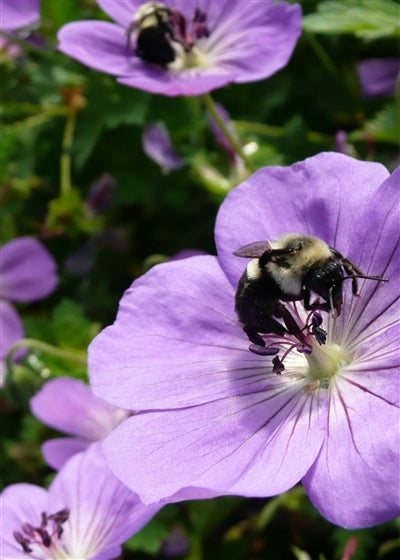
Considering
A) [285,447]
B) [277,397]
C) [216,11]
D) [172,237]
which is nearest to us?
[285,447]

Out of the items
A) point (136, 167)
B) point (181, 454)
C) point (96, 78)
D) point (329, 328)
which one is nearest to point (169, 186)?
point (136, 167)

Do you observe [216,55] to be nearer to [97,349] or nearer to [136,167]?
[136,167]

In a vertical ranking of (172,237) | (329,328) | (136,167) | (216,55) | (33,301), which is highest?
(216,55)

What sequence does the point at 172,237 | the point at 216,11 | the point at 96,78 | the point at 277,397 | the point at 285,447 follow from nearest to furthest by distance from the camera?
1. the point at 285,447
2. the point at 277,397
3. the point at 216,11
4. the point at 96,78
5. the point at 172,237

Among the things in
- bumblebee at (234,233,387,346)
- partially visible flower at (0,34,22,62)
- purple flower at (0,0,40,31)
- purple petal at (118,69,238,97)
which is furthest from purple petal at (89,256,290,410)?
partially visible flower at (0,34,22,62)

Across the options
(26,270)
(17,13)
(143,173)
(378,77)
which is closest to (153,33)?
(17,13)

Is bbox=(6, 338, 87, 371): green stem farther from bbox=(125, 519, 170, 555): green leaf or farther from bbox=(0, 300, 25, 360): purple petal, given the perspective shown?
bbox=(125, 519, 170, 555): green leaf
